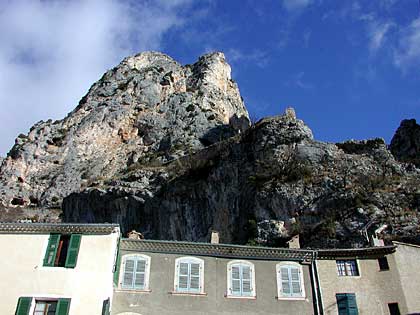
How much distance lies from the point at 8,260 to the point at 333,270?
13242 mm

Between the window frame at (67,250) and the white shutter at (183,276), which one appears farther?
the white shutter at (183,276)

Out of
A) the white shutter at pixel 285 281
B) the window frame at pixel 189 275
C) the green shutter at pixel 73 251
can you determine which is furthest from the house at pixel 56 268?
the white shutter at pixel 285 281

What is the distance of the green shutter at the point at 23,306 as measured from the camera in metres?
16.5

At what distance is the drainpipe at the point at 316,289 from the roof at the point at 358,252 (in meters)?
0.46

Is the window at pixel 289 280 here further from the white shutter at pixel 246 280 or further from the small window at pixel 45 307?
the small window at pixel 45 307

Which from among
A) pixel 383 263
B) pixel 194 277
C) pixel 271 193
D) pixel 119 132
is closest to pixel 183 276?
pixel 194 277

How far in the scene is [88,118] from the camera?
7131cm

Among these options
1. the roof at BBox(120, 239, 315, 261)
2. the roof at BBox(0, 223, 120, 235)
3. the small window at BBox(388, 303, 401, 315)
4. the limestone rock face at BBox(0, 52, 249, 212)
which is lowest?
the small window at BBox(388, 303, 401, 315)

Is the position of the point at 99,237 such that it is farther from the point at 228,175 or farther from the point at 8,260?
the point at 228,175

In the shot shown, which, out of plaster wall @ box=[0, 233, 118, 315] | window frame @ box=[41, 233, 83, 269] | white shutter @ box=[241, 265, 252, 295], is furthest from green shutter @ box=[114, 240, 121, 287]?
white shutter @ box=[241, 265, 252, 295]

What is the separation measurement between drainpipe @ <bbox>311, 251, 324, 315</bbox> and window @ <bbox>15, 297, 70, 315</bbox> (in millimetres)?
9803

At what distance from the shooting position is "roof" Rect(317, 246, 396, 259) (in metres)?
20.2

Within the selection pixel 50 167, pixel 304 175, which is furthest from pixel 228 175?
pixel 50 167

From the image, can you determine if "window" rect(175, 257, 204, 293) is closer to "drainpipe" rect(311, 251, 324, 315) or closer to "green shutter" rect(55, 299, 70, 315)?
"green shutter" rect(55, 299, 70, 315)
